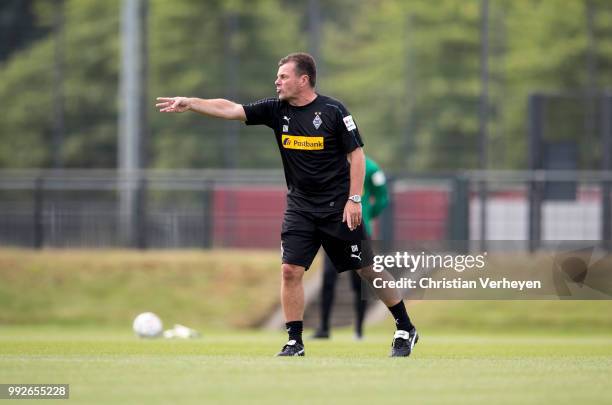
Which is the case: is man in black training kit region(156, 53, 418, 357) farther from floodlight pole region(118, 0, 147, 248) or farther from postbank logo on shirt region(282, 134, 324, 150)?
floodlight pole region(118, 0, 147, 248)

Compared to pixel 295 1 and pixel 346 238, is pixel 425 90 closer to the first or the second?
pixel 295 1

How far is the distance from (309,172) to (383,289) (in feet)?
3.35

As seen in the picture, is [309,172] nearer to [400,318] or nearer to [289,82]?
[289,82]

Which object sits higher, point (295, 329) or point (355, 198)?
point (355, 198)

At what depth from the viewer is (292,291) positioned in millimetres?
10156

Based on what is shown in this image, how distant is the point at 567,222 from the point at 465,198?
62.9 inches

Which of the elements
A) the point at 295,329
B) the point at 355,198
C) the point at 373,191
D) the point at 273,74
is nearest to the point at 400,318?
the point at 295,329

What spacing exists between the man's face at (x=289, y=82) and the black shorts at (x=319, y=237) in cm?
86

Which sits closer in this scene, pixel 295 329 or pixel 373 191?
pixel 295 329

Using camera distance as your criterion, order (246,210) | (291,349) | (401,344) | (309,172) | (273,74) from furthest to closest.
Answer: (273,74), (246,210), (401,344), (291,349), (309,172)

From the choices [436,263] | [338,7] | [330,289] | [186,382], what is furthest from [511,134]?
[186,382]

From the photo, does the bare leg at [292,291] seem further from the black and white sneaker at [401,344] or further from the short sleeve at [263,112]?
the short sleeve at [263,112]

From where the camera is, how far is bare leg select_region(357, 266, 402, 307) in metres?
10.3

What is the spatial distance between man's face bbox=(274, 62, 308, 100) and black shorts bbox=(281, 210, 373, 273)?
0.86 m
